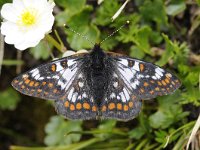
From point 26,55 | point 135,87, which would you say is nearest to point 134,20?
point 135,87

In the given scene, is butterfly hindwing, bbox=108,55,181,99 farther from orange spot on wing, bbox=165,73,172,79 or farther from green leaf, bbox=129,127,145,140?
green leaf, bbox=129,127,145,140

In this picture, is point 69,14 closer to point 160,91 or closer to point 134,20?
point 134,20

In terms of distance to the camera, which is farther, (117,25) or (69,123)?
(69,123)

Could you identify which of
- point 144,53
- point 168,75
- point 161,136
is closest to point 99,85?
point 168,75

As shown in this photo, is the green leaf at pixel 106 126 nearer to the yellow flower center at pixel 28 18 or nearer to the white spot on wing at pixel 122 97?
the white spot on wing at pixel 122 97

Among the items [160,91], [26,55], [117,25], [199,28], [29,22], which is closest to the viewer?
[160,91]

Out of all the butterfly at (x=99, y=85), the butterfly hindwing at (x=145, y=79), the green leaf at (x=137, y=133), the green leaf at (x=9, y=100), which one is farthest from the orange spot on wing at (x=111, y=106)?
the green leaf at (x=9, y=100)
